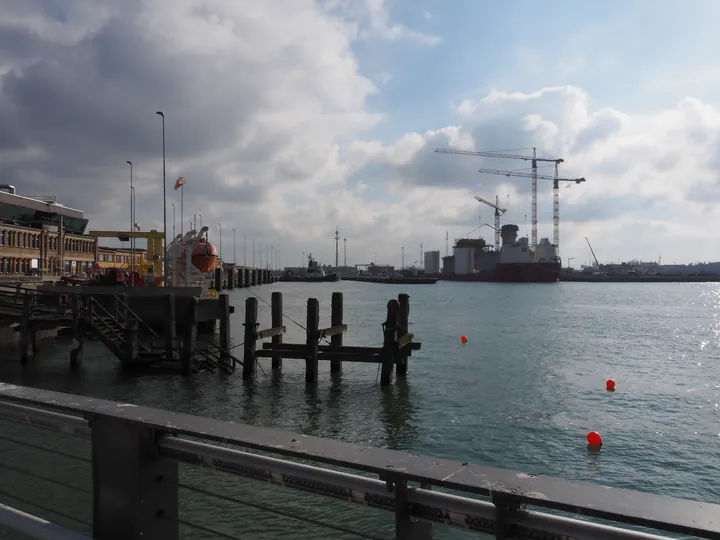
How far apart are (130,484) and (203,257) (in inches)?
1328

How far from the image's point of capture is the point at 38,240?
226 feet

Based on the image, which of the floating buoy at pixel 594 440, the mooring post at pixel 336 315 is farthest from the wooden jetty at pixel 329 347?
the floating buoy at pixel 594 440

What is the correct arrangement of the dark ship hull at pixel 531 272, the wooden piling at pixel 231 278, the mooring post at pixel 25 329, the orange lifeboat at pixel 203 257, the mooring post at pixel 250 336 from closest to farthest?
the mooring post at pixel 250 336, the mooring post at pixel 25 329, the orange lifeboat at pixel 203 257, the wooden piling at pixel 231 278, the dark ship hull at pixel 531 272

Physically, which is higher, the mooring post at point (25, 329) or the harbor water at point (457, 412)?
the mooring post at point (25, 329)

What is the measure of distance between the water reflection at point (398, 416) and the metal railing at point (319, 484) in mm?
11090

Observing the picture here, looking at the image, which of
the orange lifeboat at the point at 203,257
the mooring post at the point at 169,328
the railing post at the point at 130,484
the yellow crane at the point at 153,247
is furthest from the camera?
the yellow crane at the point at 153,247

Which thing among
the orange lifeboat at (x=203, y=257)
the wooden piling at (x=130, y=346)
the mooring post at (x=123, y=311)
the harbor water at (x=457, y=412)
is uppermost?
the orange lifeboat at (x=203, y=257)

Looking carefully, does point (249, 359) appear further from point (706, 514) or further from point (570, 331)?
point (570, 331)

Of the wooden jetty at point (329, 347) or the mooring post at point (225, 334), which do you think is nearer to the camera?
the wooden jetty at point (329, 347)

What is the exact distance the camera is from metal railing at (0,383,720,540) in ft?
8.01

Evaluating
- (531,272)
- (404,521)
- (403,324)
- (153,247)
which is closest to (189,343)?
(403,324)

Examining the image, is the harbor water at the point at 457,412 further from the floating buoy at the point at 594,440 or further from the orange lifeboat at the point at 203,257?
the orange lifeboat at the point at 203,257

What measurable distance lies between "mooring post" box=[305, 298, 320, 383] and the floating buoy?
932 centimetres

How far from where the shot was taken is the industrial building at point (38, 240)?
206ft
